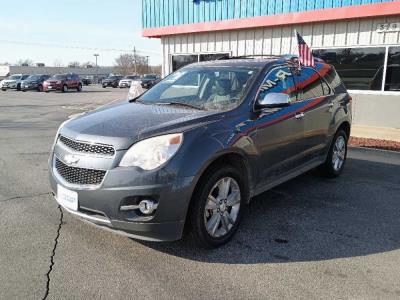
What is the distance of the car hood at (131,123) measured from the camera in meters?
3.41

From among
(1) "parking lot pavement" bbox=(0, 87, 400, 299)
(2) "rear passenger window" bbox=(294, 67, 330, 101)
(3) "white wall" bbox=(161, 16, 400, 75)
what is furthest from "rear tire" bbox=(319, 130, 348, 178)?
(3) "white wall" bbox=(161, 16, 400, 75)

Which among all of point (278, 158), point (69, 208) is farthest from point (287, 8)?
point (69, 208)

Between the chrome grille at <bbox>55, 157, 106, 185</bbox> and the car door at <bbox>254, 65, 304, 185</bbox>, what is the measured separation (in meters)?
1.66

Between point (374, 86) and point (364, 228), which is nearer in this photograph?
point (364, 228)

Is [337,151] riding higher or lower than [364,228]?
higher

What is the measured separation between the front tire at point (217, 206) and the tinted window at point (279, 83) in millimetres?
1062

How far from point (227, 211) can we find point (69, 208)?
1.50 m

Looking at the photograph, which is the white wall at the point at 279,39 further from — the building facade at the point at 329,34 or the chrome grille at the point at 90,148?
the chrome grille at the point at 90,148

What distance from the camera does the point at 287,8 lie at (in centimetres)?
1147

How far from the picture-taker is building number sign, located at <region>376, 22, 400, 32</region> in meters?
9.95

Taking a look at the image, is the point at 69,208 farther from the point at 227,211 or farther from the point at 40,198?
the point at 40,198

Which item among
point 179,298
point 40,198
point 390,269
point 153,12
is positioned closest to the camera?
point 179,298

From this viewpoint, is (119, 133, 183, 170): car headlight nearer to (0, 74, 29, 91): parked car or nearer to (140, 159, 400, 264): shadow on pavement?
(140, 159, 400, 264): shadow on pavement

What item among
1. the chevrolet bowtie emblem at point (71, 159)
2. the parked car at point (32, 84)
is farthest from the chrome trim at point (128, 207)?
the parked car at point (32, 84)
